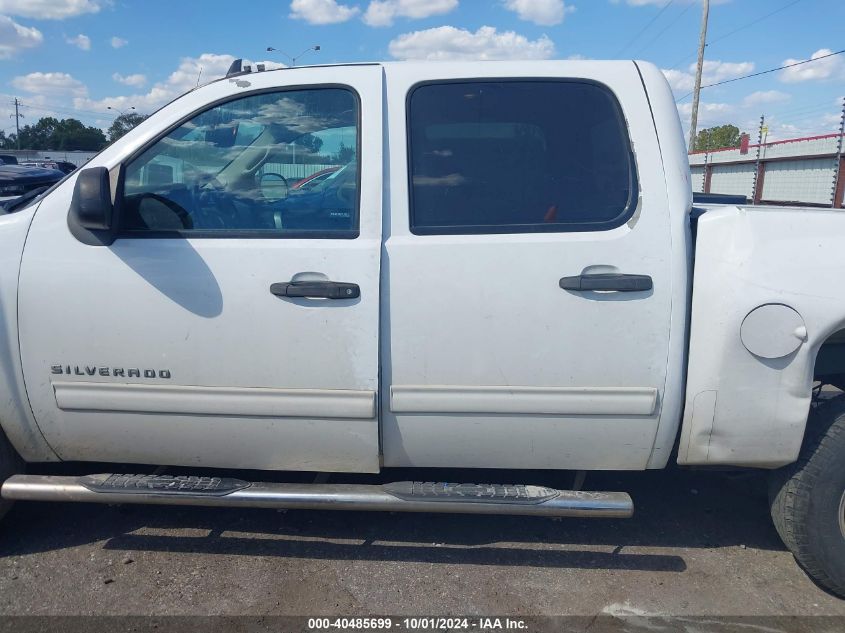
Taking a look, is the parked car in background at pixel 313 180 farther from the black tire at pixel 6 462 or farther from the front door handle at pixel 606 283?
the black tire at pixel 6 462

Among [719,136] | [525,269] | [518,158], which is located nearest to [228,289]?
[525,269]

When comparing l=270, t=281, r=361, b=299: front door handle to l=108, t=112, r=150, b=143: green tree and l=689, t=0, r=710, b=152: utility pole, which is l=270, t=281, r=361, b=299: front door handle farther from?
l=689, t=0, r=710, b=152: utility pole

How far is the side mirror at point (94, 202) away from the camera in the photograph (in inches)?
105

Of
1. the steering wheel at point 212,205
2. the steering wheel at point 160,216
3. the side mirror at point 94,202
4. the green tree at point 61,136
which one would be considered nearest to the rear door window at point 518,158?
the steering wheel at point 212,205

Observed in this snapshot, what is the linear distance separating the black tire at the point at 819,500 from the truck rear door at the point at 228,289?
1690 millimetres

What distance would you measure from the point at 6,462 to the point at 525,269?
2344mm

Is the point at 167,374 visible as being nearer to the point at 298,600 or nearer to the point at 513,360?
the point at 298,600

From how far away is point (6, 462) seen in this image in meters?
3.07

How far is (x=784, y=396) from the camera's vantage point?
2.74 metres

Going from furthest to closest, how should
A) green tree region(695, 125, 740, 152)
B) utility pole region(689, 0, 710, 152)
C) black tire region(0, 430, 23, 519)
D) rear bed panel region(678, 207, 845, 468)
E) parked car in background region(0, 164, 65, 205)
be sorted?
green tree region(695, 125, 740, 152) → utility pole region(689, 0, 710, 152) → parked car in background region(0, 164, 65, 205) → black tire region(0, 430, 23, 519) → rear bed panel region(678, 207, 845, 468)

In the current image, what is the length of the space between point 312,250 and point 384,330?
42cm

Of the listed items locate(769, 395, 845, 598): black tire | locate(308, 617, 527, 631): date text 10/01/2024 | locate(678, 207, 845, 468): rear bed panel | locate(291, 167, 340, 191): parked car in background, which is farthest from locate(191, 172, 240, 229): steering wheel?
locate(769, 395, 845, 598): black tire

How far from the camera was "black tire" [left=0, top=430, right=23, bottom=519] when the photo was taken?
10.0ft

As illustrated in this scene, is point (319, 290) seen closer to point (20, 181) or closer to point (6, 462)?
point (6, 462)
